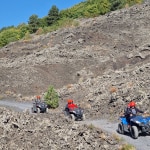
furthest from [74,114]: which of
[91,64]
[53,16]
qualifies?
[53,16]

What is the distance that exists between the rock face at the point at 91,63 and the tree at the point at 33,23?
14939 mm

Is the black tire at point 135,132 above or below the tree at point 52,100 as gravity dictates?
below

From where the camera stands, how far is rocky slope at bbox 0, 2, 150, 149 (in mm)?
32781

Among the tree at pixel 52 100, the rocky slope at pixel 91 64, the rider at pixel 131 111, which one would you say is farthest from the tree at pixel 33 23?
the rider at pixel 131 111

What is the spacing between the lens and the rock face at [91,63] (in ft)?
110

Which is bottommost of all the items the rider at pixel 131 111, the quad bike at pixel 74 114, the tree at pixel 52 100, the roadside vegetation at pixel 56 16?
the rider at pixel 131 111

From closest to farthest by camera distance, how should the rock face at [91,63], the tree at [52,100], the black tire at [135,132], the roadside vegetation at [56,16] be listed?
the black tire at [135,132], the rock face at [91,63], the tree at [52,100], the roadside vegetation at [56,16]

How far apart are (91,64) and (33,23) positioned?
40133 millimetres

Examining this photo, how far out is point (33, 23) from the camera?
91562 mm

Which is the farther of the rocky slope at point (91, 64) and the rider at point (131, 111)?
the rocky slope at point (91, 64)

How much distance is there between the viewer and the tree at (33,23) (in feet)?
298

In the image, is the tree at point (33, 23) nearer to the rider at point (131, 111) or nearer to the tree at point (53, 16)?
the tree at point (53, 16)

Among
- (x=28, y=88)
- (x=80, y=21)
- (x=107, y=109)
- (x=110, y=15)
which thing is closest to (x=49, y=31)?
(x=80, y=21)

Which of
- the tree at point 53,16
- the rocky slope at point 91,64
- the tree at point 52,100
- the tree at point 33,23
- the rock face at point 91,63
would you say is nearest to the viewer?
the rocky slope at point 91,64
